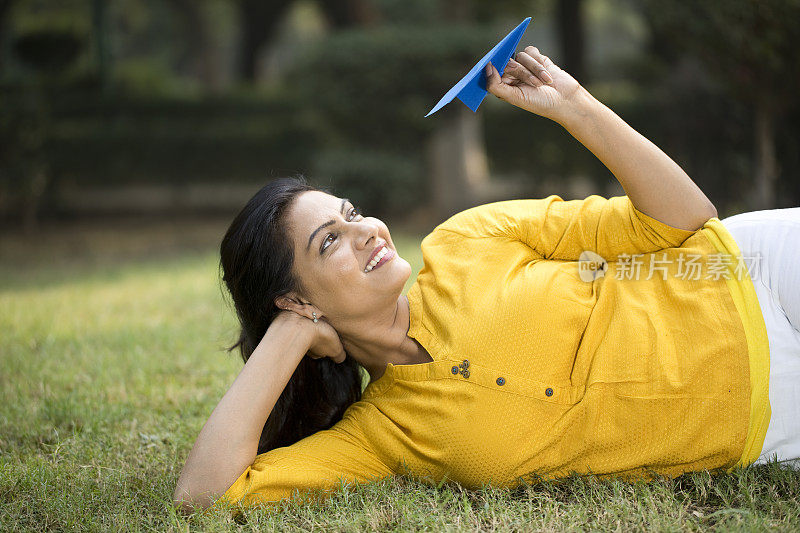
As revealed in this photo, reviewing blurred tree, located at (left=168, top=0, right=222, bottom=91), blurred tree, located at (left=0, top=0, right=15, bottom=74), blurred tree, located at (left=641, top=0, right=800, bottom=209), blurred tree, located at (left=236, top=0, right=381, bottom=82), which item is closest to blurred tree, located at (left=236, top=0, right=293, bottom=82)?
blurred tree, located at (left=236, top=0, right=381, bottom=82)

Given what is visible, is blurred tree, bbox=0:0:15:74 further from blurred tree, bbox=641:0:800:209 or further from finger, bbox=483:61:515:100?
finger, bbox=483:61:515:100

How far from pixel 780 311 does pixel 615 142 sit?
0.69 meters

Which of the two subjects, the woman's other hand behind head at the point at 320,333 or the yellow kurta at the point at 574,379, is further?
the woman's other hand behind head at the point at 320,333

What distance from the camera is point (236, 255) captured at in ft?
7.93

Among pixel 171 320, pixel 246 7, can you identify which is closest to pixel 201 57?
pixel 246 7

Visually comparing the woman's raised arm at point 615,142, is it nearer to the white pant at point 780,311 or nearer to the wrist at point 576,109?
the wrist at point 576,109

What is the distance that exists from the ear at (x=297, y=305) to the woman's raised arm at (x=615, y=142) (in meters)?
0.86

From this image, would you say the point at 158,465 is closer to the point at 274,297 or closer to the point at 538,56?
the point at 274,297

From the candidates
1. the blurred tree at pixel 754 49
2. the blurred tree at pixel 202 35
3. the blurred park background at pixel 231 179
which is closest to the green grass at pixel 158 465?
the blurred park background at pixel 231 179

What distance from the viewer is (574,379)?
2.24 metres

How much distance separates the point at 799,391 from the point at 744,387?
15cm

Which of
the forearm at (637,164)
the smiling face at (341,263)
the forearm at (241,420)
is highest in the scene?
the forearm at (637,164)

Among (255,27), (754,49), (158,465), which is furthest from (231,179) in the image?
(158,465)

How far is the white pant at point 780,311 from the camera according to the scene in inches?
83.3
